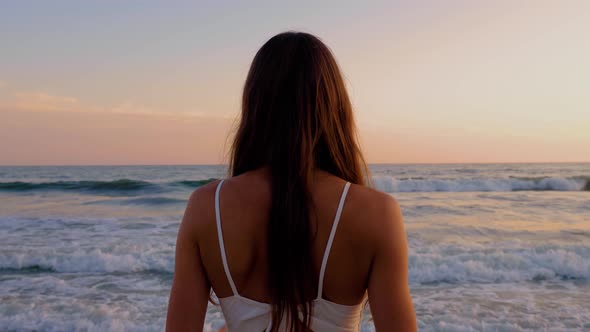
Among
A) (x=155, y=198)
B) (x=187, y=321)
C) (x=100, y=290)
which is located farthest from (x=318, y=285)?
(x=155, y=198)

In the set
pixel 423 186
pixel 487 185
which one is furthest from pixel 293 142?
pixel 487 185

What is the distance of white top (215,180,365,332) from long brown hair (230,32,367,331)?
0.07ft

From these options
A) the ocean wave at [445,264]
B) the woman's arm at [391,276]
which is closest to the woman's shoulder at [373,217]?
the woman's arm at [391,276]

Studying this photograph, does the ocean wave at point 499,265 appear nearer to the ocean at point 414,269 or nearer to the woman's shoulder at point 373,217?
the ocean at point 414,269

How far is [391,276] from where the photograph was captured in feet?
3.53

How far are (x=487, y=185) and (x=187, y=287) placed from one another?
22.7 m

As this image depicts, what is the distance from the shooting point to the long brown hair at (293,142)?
1091 mm

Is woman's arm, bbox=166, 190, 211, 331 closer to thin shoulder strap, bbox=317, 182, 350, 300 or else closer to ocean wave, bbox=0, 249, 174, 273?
thin shoulder strap, bbox=317, 182, 350, 300

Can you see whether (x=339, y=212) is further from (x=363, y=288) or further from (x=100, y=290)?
(x=100, y=290)

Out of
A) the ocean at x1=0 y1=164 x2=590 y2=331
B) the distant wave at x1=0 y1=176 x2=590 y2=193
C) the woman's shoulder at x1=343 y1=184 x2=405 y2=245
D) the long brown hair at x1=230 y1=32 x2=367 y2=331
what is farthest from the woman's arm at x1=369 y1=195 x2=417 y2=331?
the distant wave at x1=0 y1=176 x2=590 y2=193

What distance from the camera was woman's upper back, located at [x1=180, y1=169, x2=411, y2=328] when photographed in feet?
3.49

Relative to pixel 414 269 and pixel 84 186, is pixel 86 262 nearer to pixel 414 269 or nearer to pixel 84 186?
pixel 414 269

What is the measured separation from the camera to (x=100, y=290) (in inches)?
229

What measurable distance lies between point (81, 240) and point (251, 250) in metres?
8.50
